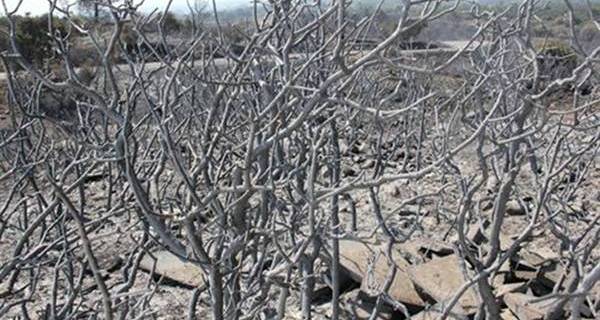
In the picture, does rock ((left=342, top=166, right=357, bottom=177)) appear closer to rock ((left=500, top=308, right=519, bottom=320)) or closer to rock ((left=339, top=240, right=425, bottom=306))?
rock ((left=339, top=240, right=425, bottom=306))

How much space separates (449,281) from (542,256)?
0.82 meters

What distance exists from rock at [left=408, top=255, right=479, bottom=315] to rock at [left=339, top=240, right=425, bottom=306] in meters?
0.06

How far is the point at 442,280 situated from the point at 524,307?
595mm

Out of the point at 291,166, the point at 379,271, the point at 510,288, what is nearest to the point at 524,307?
the point at 510,288

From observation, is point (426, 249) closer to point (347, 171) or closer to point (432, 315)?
point (432, 315)

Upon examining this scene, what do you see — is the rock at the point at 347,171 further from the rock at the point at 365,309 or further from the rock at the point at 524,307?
the rock at the point at 524,307

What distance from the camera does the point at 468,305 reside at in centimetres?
367

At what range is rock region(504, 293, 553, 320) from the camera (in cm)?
337

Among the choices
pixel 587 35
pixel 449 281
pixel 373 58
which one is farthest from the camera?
pixel 587 35

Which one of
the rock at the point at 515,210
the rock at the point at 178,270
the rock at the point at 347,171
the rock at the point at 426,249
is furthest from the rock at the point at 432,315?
the rock at the point at 347,171

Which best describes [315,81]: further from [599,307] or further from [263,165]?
[599,307]

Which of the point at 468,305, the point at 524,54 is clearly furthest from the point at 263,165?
the point at 468,305

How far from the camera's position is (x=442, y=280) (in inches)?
157

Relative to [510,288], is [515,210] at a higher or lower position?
lower
